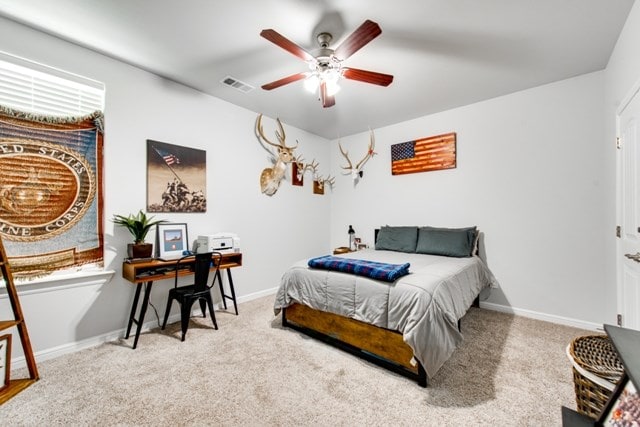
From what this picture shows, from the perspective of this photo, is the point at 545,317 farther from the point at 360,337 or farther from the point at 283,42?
the point at 283,42

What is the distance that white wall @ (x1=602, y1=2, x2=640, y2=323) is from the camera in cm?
203

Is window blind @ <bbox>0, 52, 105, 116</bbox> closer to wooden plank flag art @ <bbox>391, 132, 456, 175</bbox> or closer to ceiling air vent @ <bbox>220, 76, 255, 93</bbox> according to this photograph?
ceiling air vent @ <bbox>220, 76, 255, 93</bbox>

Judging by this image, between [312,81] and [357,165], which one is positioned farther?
[357,165]

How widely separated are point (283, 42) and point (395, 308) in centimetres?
209

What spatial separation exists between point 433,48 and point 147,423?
3.49m

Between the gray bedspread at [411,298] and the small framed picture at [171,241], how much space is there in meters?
1.24

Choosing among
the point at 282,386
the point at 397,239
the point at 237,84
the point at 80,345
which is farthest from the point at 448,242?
the point at 80,345

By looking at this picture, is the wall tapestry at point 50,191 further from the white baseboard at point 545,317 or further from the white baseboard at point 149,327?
the white baseboard at point 545,317

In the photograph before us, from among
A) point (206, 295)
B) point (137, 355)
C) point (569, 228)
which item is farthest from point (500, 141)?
point (137, 355)

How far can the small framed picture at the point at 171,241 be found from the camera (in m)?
2.87

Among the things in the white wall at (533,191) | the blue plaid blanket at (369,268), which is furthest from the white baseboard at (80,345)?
the white wall at (533,191)

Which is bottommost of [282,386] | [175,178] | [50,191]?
[282,386]

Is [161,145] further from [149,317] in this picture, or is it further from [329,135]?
[329,135]

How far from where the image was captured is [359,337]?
7.37ft
